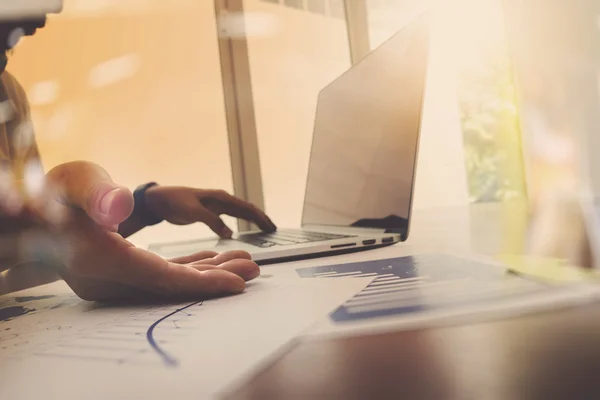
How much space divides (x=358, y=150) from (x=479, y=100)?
3.75 ft

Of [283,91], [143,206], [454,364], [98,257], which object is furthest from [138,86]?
[454,364]

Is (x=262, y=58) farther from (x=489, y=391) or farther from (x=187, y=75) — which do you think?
(x=489, y=391)

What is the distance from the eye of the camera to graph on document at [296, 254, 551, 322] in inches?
11.6

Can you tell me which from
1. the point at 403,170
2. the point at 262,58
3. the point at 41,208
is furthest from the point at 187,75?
the point at 41,208

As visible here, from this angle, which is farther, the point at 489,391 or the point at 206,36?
the point at 206,36

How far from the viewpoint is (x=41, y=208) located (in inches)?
17.3

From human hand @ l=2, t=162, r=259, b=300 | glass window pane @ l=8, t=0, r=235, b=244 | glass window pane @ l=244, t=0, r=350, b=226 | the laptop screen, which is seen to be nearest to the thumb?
human hand @ l=2, t=162, r=259, b=300

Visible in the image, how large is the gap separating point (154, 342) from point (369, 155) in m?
0.63

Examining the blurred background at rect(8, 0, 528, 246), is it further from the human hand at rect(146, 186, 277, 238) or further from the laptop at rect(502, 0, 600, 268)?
the human hand at rect(146, 186, 277, 238)

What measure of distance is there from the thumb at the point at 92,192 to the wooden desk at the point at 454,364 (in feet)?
0.63

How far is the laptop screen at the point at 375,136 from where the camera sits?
72 cm

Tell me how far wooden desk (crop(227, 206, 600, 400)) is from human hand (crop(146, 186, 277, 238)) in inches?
30.8

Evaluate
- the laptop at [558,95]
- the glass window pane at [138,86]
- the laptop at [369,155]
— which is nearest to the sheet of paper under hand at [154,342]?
the laptop at [369,155]

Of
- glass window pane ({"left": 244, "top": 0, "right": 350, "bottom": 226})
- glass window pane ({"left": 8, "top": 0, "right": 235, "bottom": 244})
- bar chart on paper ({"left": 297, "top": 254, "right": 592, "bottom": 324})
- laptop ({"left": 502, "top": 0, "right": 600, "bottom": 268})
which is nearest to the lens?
bar chart on paper ({"left": 297, "top": 254, "right": 592, "bottom": 324})
